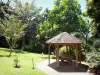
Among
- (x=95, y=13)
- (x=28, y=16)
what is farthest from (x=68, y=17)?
(x=28, y=16)

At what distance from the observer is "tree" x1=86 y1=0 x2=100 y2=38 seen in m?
16.7

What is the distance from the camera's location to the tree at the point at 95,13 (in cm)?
1666

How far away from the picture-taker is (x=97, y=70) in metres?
16.0

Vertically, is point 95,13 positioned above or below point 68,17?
below

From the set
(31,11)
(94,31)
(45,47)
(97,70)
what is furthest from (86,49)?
(31,11)

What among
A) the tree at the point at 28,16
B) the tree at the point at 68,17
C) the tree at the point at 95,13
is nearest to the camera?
the tree at the point at 95,13

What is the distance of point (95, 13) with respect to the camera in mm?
16609

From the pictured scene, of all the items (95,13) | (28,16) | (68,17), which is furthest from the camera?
(28,16)

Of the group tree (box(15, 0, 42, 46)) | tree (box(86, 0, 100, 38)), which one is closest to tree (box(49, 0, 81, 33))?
tree (box(15, 0, 42, 46))

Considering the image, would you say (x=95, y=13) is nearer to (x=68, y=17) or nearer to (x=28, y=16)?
(x=68, y=17)

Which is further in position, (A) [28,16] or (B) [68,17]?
(A) [28,16]

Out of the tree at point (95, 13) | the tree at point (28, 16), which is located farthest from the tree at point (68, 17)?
the tree at point (95, 13)

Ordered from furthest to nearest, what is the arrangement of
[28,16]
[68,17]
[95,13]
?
[28,16]
[68,17]
[95,13]

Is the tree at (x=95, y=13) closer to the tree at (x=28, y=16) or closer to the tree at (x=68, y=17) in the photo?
the tree at (x=68, y=17)
